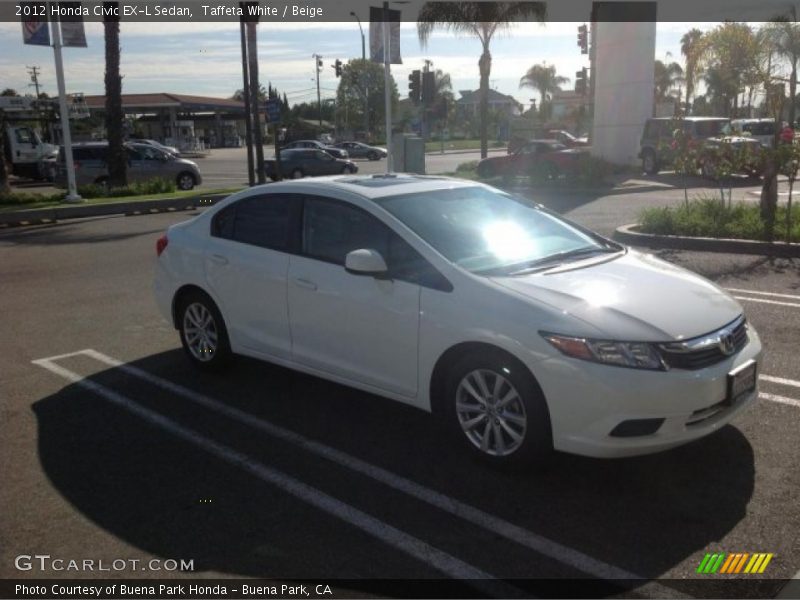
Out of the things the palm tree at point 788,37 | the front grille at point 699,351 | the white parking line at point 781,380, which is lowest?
the white parking line at point 781,380

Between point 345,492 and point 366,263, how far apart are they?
4.33 ft

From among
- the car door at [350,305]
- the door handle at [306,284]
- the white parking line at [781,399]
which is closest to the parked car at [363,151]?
the car door at [350,305]

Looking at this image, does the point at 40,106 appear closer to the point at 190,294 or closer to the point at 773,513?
the point at 190,294

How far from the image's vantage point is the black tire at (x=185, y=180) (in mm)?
25906

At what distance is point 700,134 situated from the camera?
24.7 meters

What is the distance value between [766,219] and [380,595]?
10386 millimetres

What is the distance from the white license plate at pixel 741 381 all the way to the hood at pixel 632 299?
0.85ft

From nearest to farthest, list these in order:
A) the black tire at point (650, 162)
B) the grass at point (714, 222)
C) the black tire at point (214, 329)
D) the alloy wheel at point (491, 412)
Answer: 1. the alloy wheel at point (491, 412)
2. the black tire at point (214, 329)
3. the grass at point (714, 222)
4. the black tire at point (650, 162)

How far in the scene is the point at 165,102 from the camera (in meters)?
62.3

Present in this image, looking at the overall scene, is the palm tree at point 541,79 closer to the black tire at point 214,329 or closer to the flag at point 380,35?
the flag at point 380,35

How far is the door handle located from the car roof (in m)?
0.65

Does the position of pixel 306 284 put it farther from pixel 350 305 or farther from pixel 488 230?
pixel 488 230

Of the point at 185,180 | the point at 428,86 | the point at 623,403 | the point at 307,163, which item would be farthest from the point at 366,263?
the point at 307,163

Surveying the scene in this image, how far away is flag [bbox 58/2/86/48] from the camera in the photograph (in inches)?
767
